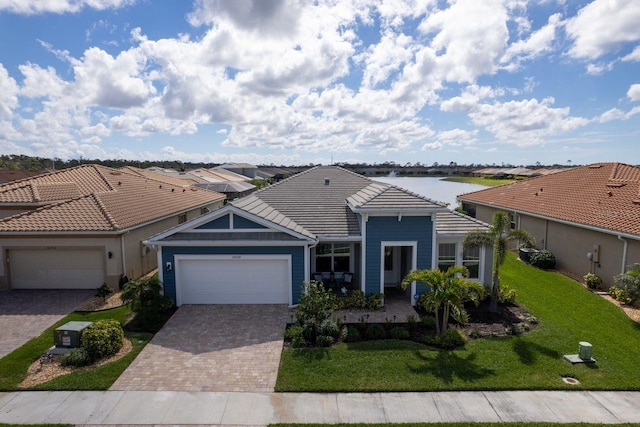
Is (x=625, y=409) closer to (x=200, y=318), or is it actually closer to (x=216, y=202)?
(x=200, y=318)

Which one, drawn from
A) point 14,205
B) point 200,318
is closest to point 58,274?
point 14,205

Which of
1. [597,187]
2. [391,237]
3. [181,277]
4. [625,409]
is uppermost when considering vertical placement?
[597,187]

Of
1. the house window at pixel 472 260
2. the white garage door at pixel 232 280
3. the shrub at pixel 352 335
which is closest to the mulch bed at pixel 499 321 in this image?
the house window at pixel 472 260

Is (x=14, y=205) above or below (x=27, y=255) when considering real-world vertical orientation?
above

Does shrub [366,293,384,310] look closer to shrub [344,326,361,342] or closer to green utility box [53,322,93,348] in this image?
shrub [344,326,361,342]

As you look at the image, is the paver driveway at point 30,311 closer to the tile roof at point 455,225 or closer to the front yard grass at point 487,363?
the front yard grass at point 487,363
